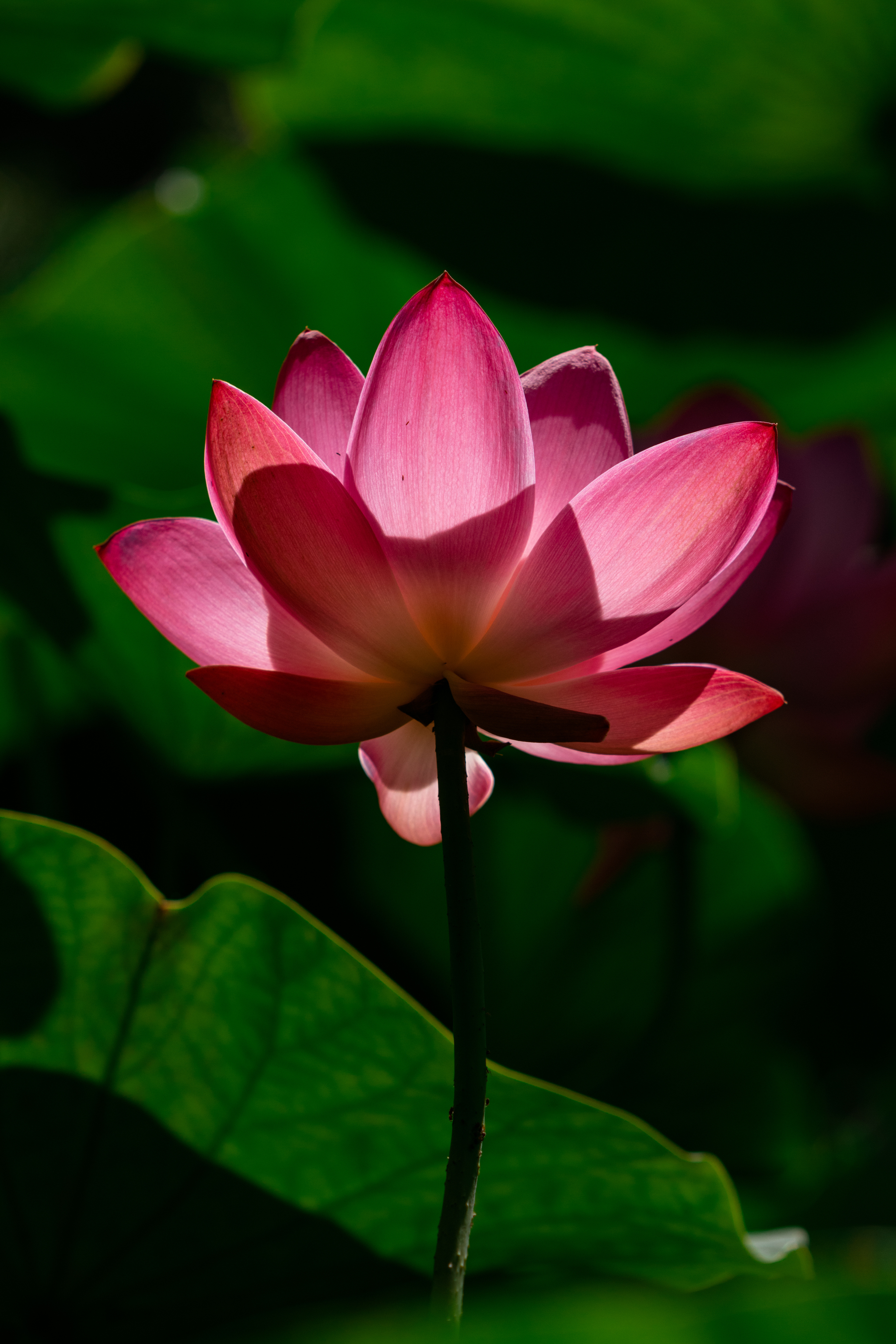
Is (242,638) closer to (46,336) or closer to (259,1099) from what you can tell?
(259,1099)

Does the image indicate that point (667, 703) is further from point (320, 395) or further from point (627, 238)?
point (627, 238)

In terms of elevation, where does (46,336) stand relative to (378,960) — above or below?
above

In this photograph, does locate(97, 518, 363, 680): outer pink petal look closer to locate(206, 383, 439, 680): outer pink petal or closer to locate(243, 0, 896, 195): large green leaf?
locate(206, 383, 439, 680): outer pink petal

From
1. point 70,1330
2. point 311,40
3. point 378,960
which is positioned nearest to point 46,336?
point 311,40

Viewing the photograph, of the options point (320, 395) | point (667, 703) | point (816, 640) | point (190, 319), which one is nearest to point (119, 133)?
point (190, 319)

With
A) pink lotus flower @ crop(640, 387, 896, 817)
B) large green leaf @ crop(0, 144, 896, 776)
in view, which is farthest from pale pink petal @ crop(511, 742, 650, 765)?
large green leaf @ crop(0, 144, 896, 776)
